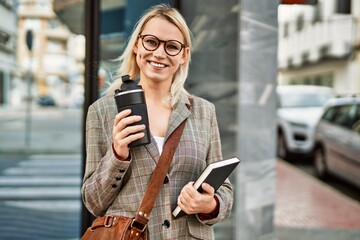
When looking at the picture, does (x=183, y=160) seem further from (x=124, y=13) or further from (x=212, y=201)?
(x=124, y=13)

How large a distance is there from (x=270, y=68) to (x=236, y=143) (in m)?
0.67

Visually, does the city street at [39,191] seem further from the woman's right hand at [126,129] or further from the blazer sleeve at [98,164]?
the woman's right hand at [126,129]

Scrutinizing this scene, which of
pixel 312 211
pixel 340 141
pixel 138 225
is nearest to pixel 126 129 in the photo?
pixel 138 225

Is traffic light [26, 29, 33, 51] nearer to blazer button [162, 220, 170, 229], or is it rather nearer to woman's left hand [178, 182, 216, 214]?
blazer button [162, 220, 170, 229]

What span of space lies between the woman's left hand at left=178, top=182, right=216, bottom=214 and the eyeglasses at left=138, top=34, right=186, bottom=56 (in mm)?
452

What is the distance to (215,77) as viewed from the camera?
4234 millimetres

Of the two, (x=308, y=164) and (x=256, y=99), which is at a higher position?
(x=256, y=99)

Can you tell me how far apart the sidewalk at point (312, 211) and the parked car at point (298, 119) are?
1401mm

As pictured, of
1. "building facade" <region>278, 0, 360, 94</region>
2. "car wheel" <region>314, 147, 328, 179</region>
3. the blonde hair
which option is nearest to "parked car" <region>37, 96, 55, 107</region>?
"building facade" <region>278, 0, 360, 94</region>

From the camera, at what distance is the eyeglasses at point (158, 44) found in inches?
70.3

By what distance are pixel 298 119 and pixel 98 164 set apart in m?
10.1

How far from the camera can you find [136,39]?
6.07 feet

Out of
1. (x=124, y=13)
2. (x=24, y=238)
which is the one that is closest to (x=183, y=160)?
(x=124, y=13)

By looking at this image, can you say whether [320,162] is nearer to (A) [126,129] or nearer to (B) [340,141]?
(B) [340,141]
